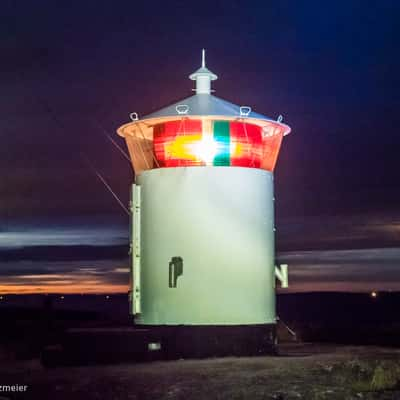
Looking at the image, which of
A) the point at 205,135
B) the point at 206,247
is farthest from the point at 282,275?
the point at 205,135

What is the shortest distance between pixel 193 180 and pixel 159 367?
168 inches

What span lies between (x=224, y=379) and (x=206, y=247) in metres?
4.53

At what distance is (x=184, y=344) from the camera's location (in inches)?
752

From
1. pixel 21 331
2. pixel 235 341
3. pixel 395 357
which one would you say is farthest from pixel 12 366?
pixel 21 331

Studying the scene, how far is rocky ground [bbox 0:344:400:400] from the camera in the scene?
13602 millimetres

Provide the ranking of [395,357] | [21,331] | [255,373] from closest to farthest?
[255,373] → [395,357] → [21,331]

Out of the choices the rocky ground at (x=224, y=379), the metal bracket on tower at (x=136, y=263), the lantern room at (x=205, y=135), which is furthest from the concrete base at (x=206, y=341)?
the lantern room at (x=205, y=135)

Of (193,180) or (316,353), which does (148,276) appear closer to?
(193,180)

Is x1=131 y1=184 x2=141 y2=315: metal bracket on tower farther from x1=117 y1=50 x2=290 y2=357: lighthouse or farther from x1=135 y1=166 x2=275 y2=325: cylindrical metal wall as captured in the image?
x1=135 y1=166 x2=275 y2=325: cylindrical metal wall

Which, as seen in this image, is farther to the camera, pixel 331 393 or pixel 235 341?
pixel 235 341

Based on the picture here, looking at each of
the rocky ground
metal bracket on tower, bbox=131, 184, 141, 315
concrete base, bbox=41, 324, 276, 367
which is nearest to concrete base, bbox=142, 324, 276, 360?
concrete base, bbox=41, 324, 276, 367

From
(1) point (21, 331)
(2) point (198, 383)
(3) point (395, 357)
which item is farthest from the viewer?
(1) point (21, 331)

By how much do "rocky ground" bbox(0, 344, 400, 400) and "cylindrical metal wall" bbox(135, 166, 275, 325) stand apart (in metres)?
1.26

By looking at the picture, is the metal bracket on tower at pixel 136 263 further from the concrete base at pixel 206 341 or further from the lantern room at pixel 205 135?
the lantern room at pixel 205 135
